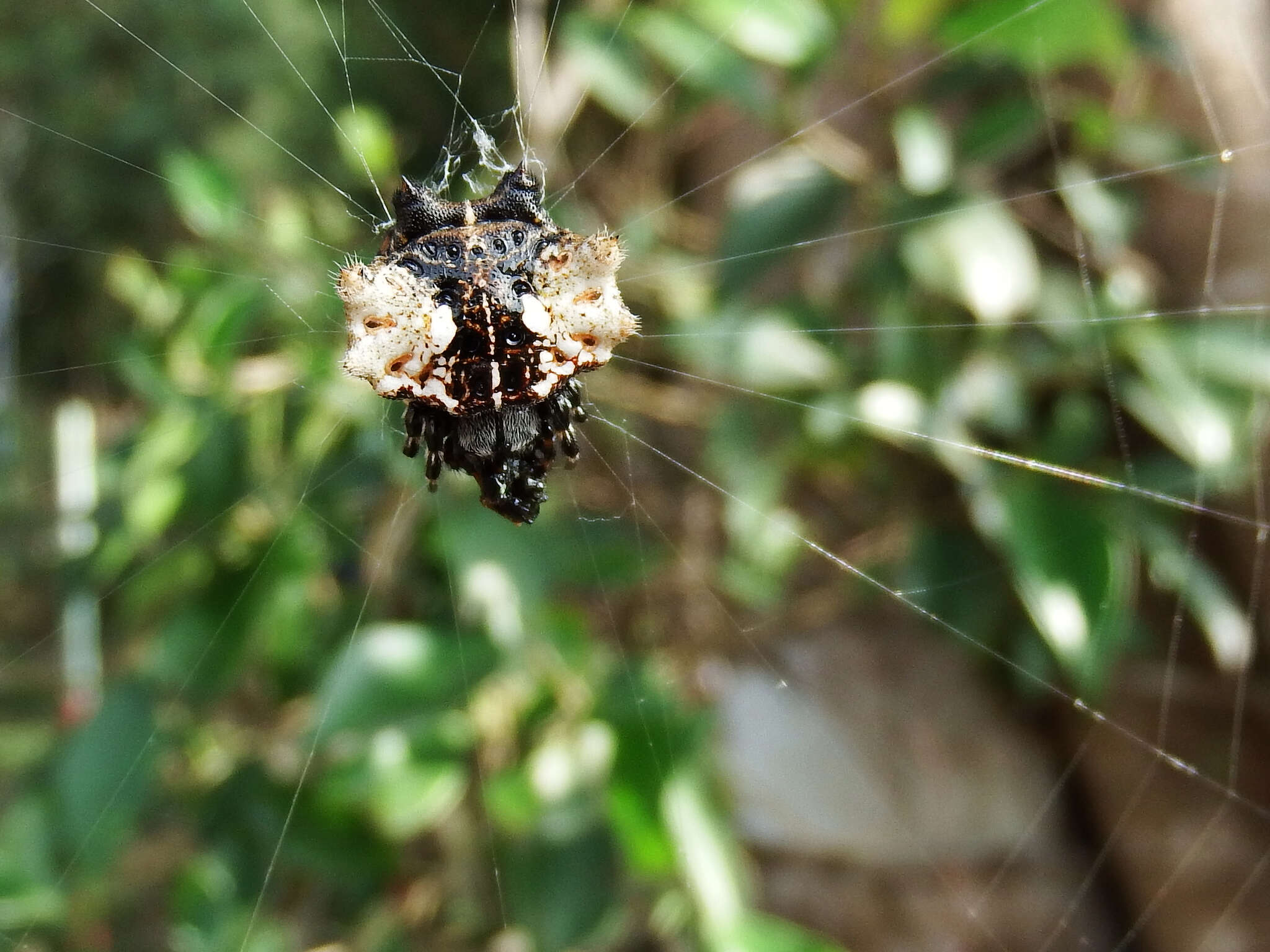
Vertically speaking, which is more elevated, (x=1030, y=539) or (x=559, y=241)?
(x=559, y=241)

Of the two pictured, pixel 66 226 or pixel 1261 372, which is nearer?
pixel 1261 372

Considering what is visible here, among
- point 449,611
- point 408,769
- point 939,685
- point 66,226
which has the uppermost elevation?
point 66,226

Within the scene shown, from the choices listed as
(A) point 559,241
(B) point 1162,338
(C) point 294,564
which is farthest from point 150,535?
(B) point 1162,338

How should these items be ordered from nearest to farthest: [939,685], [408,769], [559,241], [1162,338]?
[559,241] → [408,769] → [1162,338] → [939,685]

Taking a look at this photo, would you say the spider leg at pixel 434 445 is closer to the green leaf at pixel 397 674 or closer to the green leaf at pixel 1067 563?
the green leaf at pixel 397 674

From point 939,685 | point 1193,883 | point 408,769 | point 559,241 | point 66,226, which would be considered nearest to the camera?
point 559,241

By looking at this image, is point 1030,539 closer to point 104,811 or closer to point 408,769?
point 408,769

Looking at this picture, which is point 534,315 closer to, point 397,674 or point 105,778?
point 397,674

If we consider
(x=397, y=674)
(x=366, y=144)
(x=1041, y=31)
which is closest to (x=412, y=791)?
(x=397, y=674)
